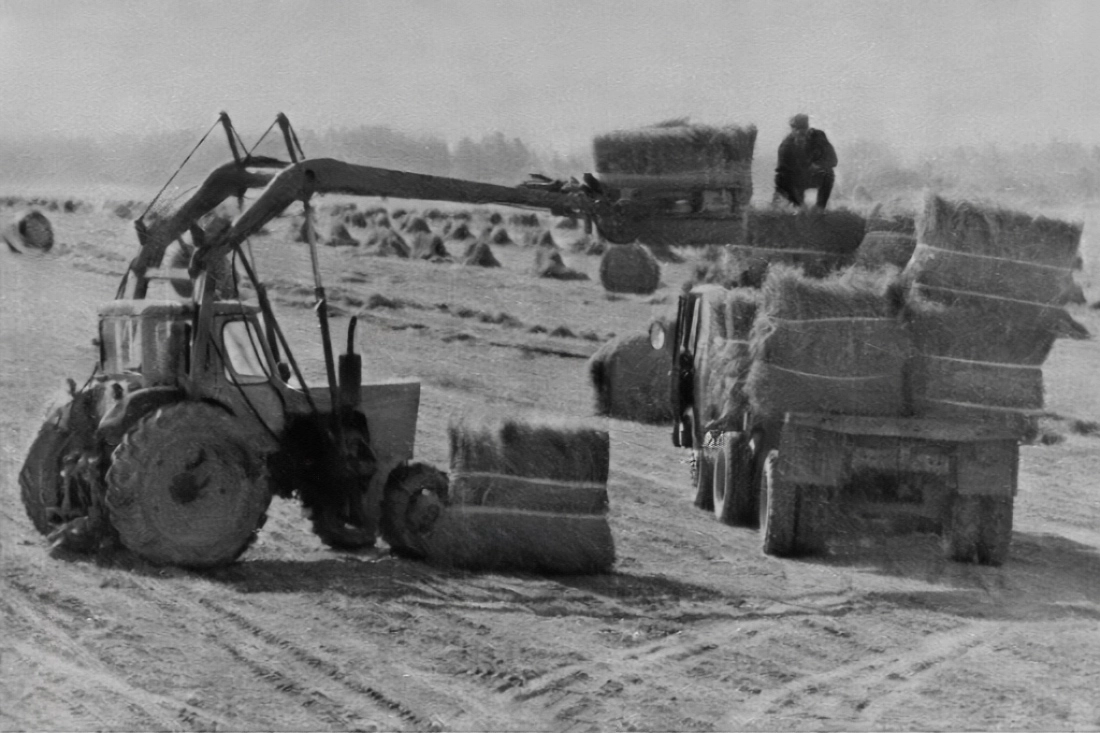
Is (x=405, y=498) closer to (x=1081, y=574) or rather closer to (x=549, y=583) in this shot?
(x=549, y=583)

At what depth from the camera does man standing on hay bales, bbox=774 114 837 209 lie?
13930mm

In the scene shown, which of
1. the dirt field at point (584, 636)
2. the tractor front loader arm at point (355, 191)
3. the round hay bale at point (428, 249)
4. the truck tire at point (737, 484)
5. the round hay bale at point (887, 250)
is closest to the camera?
the dirt field at point (584, 636)

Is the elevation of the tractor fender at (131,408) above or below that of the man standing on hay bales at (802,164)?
below

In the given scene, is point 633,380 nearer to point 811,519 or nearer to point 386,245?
point 811,519

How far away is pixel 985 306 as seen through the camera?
37.5 ft

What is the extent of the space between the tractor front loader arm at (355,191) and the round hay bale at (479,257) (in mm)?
24716

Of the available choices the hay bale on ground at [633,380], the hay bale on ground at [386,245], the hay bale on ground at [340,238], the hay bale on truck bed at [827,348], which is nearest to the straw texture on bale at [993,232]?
the hay bale on truck bed at [827,348]

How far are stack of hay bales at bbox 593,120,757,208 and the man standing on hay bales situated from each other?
3.30ft

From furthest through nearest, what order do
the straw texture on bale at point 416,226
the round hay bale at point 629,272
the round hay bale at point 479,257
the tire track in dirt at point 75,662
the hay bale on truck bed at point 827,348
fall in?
1. the straw texture on bale at point 416,226
2. the round hay bale at point 479,257
3. the round hay bale at point 629,272
4. the hay bale on truck bed at point 827,348
5. the tire track in dirt at point 75,662

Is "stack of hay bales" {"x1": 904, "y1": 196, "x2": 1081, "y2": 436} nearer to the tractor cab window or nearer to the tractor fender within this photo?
the tractor cab window

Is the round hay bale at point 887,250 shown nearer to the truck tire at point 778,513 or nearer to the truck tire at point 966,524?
the truck tire at point 778,513

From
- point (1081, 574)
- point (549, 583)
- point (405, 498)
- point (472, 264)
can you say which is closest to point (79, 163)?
point (405, 498)

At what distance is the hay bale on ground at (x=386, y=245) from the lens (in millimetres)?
37531

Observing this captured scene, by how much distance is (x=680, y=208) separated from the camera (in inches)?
493
